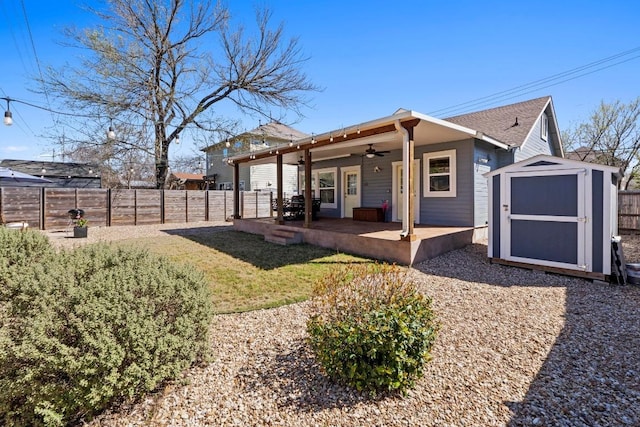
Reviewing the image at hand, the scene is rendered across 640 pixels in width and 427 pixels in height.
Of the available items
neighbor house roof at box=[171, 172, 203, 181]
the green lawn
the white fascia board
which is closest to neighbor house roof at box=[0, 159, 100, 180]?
neighbor house roof at box=[171, 172, 203, 181]

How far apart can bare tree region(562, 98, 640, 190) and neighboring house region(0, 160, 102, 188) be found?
29.2m

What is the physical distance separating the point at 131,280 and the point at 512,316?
159 inches

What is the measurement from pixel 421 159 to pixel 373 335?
785cm

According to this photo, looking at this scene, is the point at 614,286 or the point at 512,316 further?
the point at 614,286

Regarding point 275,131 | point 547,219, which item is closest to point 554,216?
point 547,219

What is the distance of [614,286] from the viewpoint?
4.89 metres

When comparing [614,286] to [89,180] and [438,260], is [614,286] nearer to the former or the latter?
[438,260]

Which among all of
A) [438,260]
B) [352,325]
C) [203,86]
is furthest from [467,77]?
[352,325]

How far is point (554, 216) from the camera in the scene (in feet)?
18.0

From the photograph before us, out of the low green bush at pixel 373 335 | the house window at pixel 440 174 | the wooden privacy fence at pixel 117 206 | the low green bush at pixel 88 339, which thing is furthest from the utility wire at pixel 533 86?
the low green bush at pixel 88 339

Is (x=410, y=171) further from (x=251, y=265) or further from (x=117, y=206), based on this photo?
(x=117, y=206)

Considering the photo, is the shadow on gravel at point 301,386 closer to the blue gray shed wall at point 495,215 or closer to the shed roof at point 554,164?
the blue gray shed wall at point 495,215

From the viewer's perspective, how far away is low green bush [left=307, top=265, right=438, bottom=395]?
217cm

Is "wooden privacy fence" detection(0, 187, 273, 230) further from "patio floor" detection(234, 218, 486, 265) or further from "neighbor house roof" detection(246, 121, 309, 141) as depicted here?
"patio floor" detection(234, 218, 486, 265)
